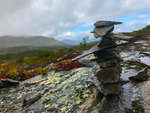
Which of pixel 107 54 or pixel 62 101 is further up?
pixel 107 54

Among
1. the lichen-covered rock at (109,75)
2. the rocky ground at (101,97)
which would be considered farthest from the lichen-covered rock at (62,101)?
the lichen-covered rock at (109,75)

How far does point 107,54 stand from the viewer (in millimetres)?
7109

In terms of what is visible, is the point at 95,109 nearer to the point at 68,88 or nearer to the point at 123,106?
the point at 123,106

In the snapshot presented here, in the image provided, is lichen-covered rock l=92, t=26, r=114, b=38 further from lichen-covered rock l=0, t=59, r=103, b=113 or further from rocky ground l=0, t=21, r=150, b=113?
lichen-covered rock l=0, t=59, r=103, b=113

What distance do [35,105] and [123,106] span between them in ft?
16.8

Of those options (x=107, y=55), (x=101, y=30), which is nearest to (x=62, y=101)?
(x=107, y=55)

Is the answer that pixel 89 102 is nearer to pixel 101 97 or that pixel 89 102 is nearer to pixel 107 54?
pixel 101 97

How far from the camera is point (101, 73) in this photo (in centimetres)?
683

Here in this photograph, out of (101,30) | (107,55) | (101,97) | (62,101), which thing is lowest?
(62,101)

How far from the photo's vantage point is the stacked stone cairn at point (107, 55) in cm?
629

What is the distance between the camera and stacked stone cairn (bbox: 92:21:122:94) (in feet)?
20.6

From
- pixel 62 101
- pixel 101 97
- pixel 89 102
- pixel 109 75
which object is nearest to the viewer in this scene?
pixel 89 102

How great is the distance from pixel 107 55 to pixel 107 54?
6 centimetres

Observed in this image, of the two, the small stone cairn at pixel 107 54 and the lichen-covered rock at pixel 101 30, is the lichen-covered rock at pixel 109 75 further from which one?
the lichen-covered rock at pixel 101 30
